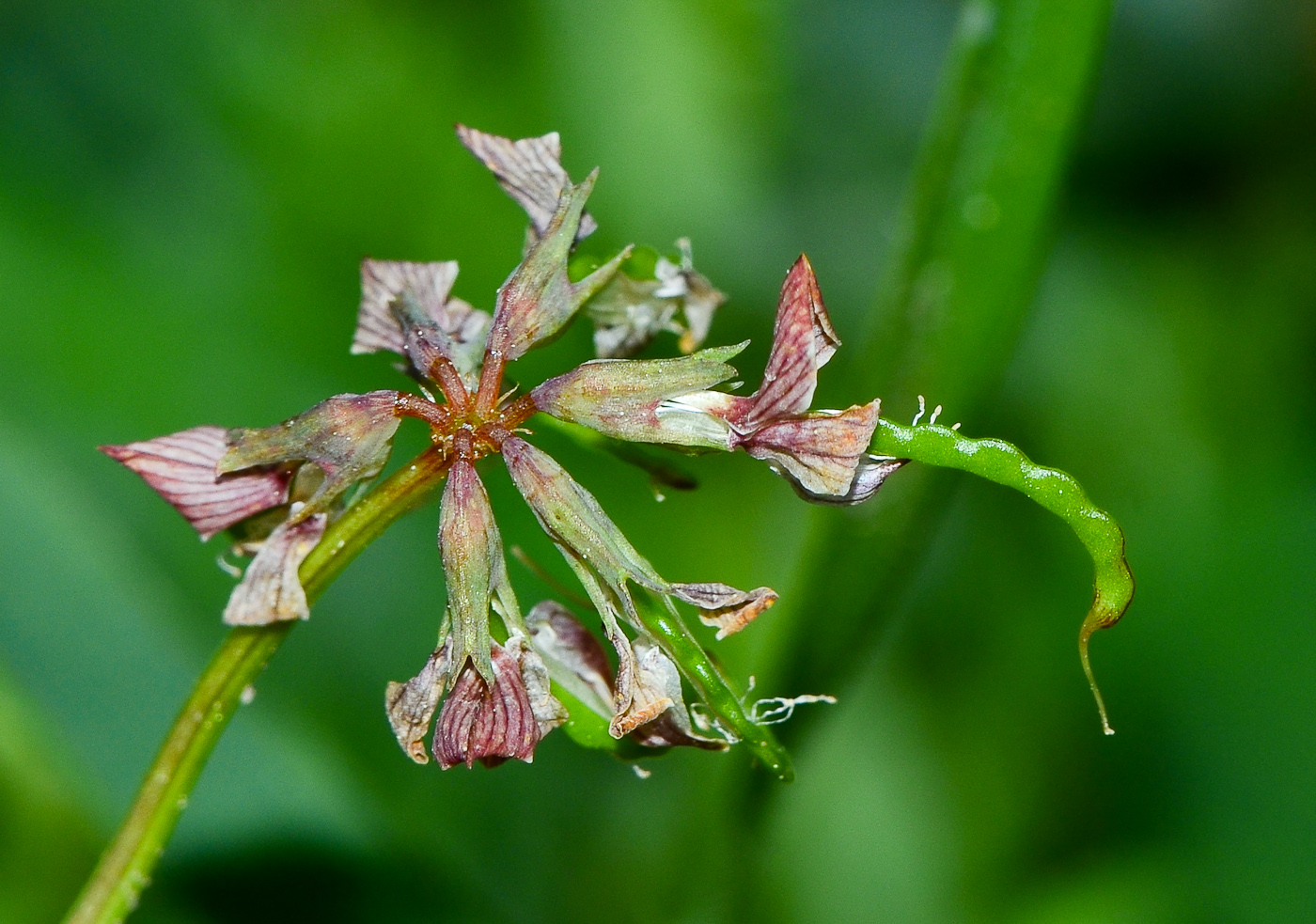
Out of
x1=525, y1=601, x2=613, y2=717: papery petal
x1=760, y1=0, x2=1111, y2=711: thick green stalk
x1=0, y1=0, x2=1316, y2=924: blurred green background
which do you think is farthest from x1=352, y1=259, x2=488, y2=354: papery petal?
x1=0, y1=0, x2=1316, y2=924: blurred green background

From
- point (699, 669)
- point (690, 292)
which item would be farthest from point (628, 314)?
point (699, 669)

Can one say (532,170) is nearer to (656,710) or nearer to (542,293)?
(542,293)

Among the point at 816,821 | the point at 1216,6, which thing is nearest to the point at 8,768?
the point at 816,821

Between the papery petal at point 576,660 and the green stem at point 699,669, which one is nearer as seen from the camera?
the green stem at point 699,669

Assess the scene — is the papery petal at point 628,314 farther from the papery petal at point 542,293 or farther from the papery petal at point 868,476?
the papery petal at point 868,476

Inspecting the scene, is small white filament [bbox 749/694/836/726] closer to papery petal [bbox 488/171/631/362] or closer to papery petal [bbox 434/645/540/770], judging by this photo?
papery petal [bbox 434/645/540/770]

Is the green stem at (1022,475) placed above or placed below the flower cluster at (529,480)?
above

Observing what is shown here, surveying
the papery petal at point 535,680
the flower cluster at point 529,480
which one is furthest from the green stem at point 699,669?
the papery petal at point 535,680
